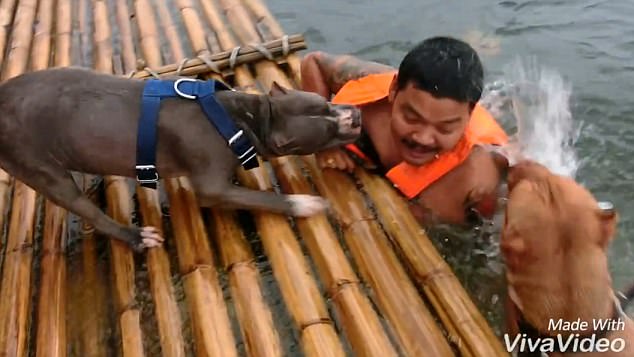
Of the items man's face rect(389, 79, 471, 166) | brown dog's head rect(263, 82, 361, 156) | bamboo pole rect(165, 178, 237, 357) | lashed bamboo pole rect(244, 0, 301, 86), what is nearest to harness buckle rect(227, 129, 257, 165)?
brown dog's head rect(263, 82, 361, 156)

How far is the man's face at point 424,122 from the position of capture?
292 cm

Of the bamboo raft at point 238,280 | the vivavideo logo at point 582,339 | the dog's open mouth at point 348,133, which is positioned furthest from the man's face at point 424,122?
the vivavideo logo at point 582,339

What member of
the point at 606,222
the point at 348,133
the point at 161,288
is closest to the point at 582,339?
the point at 606,222

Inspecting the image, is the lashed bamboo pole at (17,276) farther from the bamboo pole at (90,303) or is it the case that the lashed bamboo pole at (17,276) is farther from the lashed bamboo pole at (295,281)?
the lashed bamboo pole at (295,281)

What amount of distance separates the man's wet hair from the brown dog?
24.1 inches

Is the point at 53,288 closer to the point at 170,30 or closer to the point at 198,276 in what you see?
the point at 198,276

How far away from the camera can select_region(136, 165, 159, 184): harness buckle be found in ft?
10.5

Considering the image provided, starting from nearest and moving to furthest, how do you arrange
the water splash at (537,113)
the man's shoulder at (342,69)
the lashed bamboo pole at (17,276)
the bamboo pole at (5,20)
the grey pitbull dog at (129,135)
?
the lashed bamboo pole at (17,276) → the grey pitbull dog at (129,135) → the man's shoulder at (342,69) → the water splash at (537,113) → the bamboo pole at (5,20)

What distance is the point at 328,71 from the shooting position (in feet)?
12.5

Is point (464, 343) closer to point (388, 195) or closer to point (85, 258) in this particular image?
point (388, 195)

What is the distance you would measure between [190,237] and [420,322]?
113 cm

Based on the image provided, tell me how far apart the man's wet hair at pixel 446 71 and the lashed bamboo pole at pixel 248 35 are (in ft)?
4.65

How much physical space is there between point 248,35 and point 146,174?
6.07 feet

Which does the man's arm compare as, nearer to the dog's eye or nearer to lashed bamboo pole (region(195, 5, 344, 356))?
lashed bamboo pole (region(195, 5, 344, 356))
